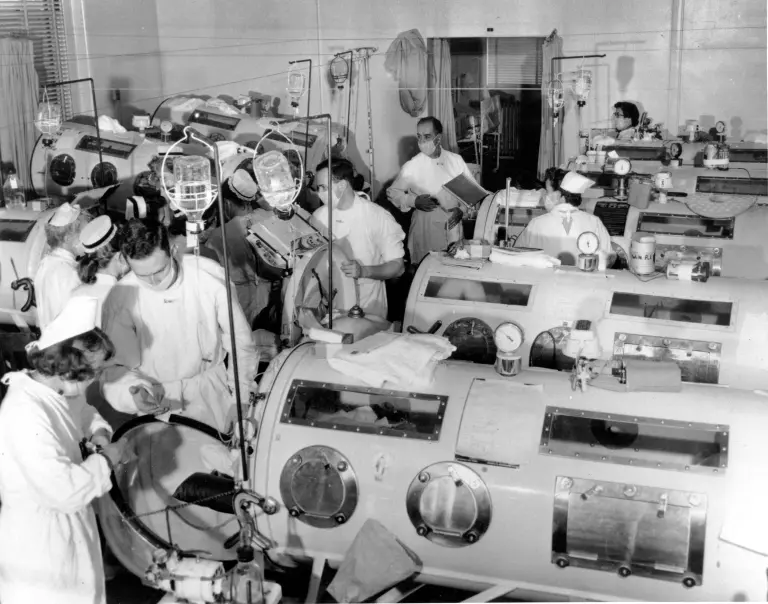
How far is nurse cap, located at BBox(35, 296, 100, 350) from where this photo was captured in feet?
9.48

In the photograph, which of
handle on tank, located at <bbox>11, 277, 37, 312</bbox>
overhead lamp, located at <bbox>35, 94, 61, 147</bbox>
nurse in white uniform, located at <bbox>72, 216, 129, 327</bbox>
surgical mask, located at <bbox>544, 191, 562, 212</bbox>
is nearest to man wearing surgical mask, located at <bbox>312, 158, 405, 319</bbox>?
surgical mask, located at <bbox>544, 191, 562, 212</bbox>

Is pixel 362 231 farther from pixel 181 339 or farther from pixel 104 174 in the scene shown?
pixel 104 174

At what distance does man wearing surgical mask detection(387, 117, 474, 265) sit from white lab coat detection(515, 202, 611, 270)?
1347mm

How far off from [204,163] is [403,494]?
8.21 feet

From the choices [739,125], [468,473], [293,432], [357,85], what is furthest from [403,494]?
[739,125]

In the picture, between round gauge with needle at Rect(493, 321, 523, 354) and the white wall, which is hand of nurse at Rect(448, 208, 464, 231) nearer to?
the white wall

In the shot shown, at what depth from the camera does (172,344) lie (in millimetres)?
4055

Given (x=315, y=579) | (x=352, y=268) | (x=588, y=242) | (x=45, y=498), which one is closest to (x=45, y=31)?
(x=352, y=268)

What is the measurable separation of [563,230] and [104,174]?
3851mm

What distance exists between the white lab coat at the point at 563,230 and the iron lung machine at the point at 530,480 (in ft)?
7.22

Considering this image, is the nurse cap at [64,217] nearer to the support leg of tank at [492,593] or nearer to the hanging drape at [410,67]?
the support leg of tank at [492,593]

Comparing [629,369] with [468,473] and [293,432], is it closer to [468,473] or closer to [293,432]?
[468,473]

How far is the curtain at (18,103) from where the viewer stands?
7652 mm

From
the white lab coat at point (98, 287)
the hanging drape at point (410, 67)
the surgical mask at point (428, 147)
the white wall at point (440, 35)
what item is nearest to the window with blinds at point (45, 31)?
the white wall at point (440, 35)
